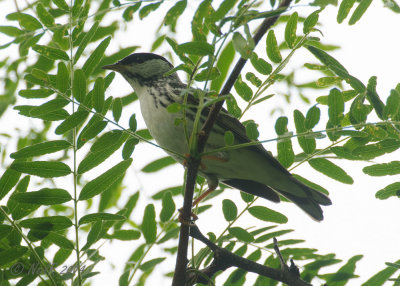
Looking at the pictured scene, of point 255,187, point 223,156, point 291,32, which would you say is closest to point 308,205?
point 255,187

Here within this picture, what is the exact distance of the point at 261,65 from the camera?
332 cm

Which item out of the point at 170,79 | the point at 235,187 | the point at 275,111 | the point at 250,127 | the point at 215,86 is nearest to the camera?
the point at 250,127

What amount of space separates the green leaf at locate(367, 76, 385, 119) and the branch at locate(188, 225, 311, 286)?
38.2 inches

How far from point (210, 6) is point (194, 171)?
88cm

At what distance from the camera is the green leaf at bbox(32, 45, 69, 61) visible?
3275 millimetres

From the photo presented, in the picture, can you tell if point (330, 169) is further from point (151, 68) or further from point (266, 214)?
point (151, 68)

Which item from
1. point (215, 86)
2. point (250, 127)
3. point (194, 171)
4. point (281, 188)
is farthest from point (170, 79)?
point (194, 171)

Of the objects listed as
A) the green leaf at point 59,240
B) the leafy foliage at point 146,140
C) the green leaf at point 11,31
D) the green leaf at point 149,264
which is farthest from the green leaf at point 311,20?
the green leaf at point 11,31

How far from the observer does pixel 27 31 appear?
146 inches

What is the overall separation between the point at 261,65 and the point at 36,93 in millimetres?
1392

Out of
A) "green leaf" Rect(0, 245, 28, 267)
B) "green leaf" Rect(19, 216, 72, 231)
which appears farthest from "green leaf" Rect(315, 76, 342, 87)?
"green leaf" Rect(0, 245, 28, 267)

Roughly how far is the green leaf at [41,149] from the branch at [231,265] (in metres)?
0.93

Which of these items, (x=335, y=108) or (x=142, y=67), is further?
(x=142, y=67)

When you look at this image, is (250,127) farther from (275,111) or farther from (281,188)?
(275,111)
